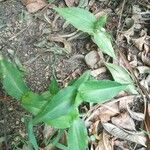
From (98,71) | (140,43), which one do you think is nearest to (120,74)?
(98,71)

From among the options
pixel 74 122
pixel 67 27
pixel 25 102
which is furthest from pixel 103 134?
pixel 67 27

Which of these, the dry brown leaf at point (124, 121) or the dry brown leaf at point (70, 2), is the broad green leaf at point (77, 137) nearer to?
the dry brown leaf at point (124, 121)

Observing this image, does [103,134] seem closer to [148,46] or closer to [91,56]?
[91,56]

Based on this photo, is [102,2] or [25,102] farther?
[102,2]

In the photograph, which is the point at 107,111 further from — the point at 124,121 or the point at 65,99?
the point at 65,99

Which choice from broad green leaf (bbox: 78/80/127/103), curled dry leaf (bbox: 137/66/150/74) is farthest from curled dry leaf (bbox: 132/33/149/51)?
broad green leaf (bbox: 78/80/127/103)

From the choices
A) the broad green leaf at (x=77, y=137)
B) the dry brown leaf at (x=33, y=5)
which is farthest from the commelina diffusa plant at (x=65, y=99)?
the dry brown leaf at (x=33, y=5)
